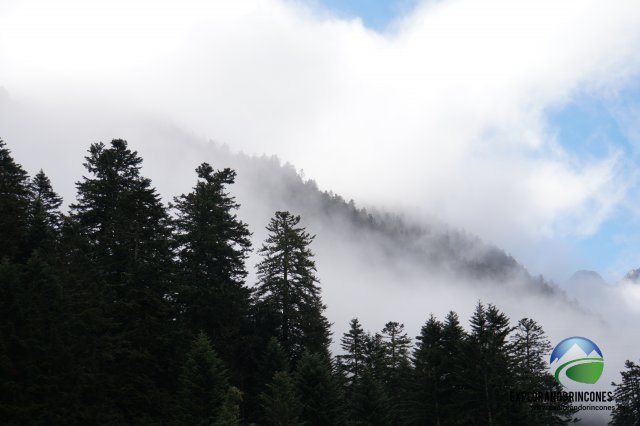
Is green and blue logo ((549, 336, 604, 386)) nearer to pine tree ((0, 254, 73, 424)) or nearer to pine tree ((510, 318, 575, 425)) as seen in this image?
pine tree ((510, 318, 575, 425))

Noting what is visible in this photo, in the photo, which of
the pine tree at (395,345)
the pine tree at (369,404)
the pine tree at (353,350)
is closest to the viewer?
the pine tree at (369,404)

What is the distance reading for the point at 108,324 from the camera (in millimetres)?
28594

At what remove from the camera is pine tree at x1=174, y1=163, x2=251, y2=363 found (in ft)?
133

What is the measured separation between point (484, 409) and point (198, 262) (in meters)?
24.9

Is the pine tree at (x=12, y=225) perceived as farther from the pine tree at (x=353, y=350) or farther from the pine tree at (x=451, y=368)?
the pine tree at (x=353, y=350)

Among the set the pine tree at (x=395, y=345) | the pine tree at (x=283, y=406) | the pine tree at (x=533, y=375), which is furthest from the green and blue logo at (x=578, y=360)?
the pine tree at (x=395, y=345)

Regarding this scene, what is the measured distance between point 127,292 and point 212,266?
11.4 m

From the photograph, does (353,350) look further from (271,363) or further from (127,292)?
(127,292)

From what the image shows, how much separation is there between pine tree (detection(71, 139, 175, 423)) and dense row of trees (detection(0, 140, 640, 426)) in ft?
0.31

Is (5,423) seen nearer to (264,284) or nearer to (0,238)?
(0,238)

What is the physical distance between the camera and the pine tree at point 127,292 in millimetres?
29484

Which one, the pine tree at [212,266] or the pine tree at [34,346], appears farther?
the pine tree at [212,266]

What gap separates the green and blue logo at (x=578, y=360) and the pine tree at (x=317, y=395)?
15110 mm

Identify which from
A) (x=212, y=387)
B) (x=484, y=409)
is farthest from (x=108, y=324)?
(x=484, y=409)
